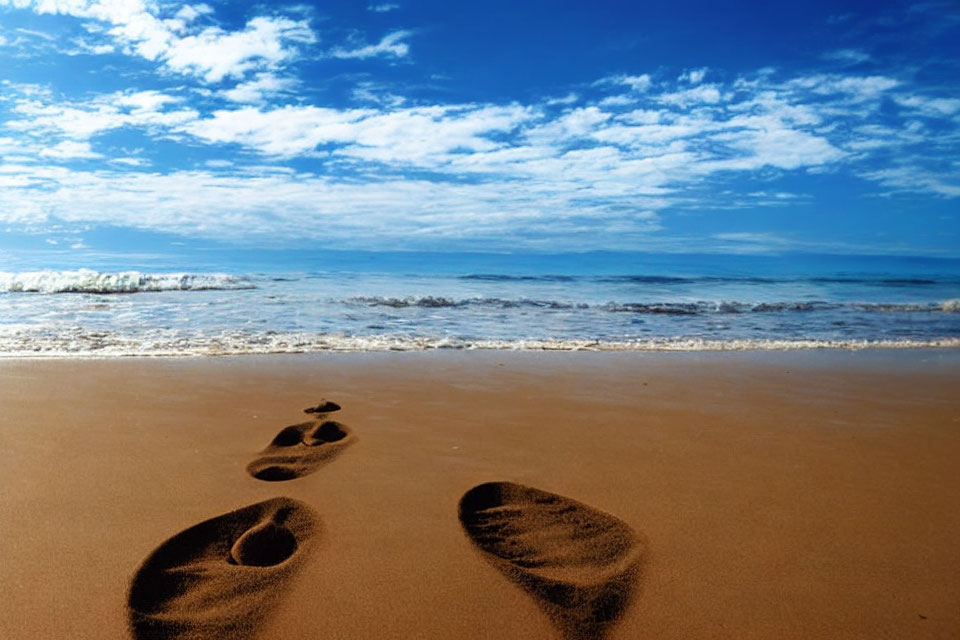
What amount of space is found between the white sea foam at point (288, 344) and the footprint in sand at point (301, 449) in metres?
3.41

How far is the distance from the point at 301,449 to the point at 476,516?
4.18 feet

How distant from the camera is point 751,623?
1.74m

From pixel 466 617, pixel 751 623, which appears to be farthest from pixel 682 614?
pixel 466 617

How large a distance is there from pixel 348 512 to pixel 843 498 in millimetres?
2173

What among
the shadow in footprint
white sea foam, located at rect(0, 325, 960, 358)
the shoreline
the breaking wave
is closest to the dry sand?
the shadow in footprint

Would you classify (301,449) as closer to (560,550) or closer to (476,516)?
(476,516)

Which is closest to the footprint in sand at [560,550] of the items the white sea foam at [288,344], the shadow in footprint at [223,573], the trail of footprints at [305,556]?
the trail of footprints at [305,556]

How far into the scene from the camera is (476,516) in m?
2.44

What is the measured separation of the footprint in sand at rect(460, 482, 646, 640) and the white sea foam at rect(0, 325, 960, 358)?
4810 millimetres

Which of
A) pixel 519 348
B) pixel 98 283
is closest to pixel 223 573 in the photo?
pixel 519 348

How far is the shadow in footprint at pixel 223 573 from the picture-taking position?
5.49 ft

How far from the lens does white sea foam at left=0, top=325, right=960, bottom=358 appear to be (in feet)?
22.1

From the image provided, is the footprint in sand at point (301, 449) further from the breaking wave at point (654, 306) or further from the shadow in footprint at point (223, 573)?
the breaking wave at point (654, 306)

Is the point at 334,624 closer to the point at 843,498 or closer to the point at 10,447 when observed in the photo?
the point at 843,498
